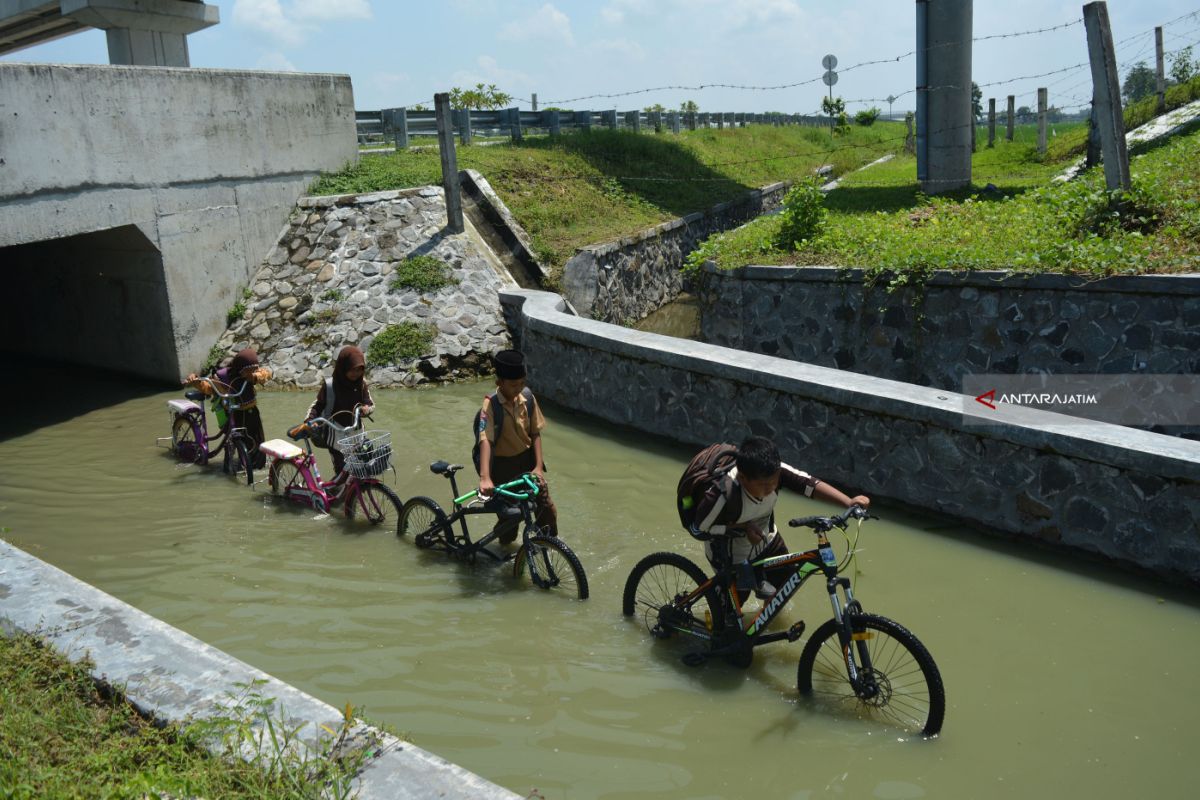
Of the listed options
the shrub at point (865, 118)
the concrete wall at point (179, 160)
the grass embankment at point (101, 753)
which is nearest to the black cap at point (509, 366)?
the grass embankment at point (101, 753)

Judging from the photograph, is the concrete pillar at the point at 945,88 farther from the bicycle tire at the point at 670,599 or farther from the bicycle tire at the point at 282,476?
the bicycle tire at the point at 670,599

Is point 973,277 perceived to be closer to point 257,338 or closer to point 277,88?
point 257,338

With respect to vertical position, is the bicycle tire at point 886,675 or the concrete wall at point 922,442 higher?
the concrete wall at point 922,442

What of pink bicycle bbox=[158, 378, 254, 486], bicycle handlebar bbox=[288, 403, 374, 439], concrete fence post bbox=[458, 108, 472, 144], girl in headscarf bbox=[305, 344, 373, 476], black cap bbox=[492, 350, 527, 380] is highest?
concrete fence post bbox=[458, 108, 472, 144]

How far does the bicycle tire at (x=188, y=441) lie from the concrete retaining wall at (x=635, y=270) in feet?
23.9

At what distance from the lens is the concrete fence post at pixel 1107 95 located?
1099 cm

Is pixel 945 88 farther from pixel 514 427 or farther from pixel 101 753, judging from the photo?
pixel 101 753

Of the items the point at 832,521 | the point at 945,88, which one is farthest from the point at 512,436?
the point at 945,88

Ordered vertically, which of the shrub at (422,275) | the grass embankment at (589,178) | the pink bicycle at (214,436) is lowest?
the pink bicycle at (214,436)

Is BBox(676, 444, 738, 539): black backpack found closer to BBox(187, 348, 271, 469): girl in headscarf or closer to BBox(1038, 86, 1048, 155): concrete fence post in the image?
BBox(187, 348, 271, 469): girl in headscarf

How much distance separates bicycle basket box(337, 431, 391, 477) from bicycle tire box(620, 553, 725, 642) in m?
2.77

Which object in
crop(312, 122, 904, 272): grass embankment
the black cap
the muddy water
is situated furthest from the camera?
crop(312, 122, 904, 272): grass embankment

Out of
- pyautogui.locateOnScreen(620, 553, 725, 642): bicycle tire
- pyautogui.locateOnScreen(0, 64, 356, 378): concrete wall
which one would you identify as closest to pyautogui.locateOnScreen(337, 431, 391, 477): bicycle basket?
pyautogui.locateOnScreen(620, 553, 725, 642): bicycle tire

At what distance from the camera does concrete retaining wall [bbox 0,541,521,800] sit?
11.9 feet
